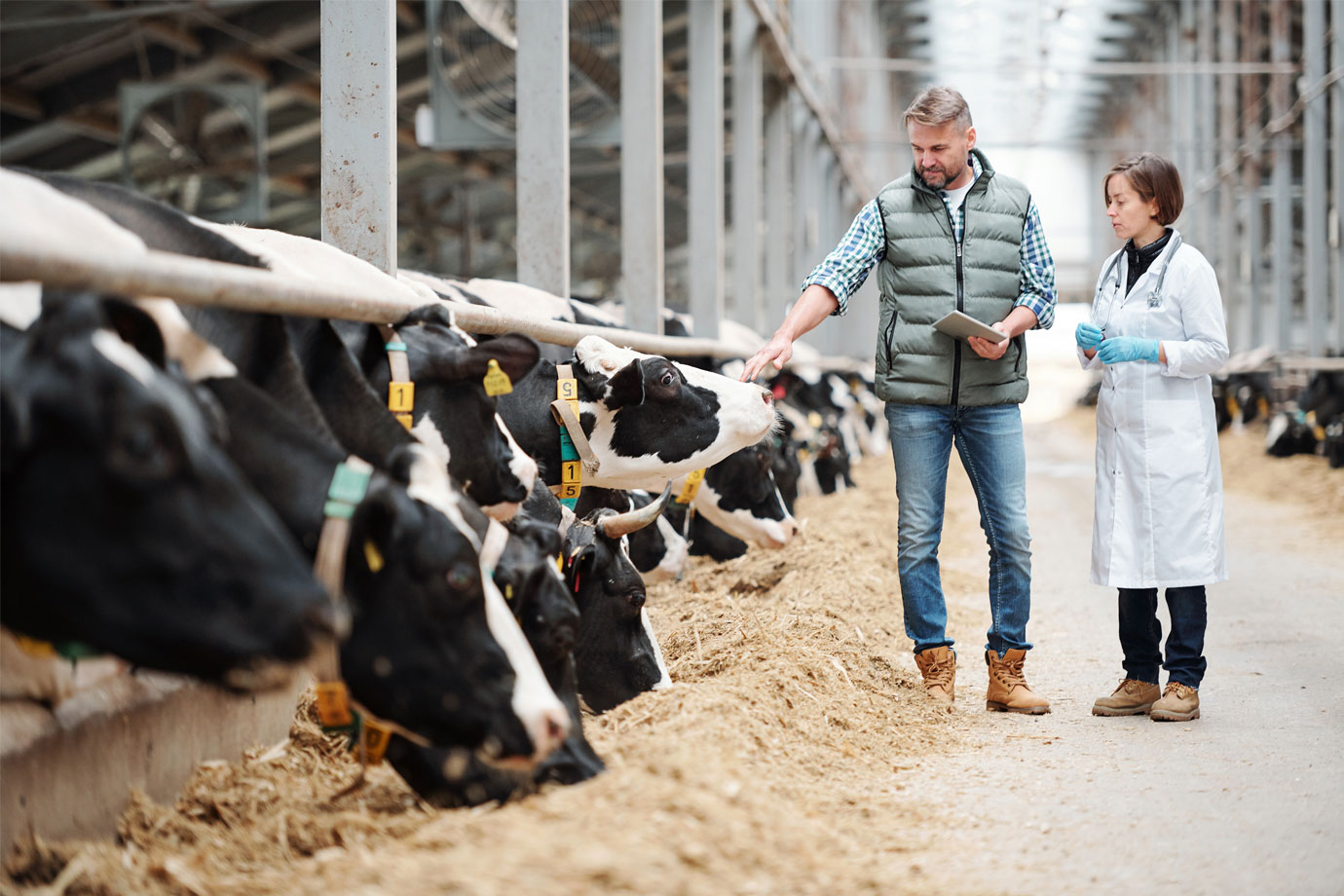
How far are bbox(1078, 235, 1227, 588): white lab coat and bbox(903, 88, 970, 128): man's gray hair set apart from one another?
0.85m

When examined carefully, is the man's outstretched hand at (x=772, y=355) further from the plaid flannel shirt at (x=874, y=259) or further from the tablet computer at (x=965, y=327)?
the tablet computer at (x=965, y=327)

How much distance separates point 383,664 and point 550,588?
720 mm

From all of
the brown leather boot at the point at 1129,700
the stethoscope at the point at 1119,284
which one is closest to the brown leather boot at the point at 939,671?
the brown leather boot at the point at 1129,700

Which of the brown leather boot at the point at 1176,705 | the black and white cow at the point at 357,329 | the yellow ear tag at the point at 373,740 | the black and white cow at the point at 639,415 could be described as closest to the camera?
the yellow ear tag at the point at 373,740

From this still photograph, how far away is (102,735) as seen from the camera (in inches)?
119

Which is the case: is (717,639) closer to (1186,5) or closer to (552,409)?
(552,409)

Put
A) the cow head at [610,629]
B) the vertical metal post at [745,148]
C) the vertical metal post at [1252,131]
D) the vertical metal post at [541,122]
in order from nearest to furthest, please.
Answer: the cow head at [610,629] < the vertical metal post at [541,122] < the vertical metal post at [745,148] < the vertical metal post at [1252,131]

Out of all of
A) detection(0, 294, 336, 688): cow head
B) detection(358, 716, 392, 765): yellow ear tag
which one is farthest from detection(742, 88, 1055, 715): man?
detection(0, 294, 336, 688): cow head

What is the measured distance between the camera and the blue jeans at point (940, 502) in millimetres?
4883

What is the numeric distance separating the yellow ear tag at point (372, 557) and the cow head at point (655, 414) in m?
2.26

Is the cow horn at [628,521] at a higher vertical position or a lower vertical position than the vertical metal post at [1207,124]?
lower

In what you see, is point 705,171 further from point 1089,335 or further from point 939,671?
point 939,671

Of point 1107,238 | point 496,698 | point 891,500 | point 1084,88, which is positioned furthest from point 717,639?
point 1107,238

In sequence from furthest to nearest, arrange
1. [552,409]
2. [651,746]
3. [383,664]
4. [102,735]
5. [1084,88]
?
[1084,88] → [552,409] → [651,746] → [102,735] → [383,664]
